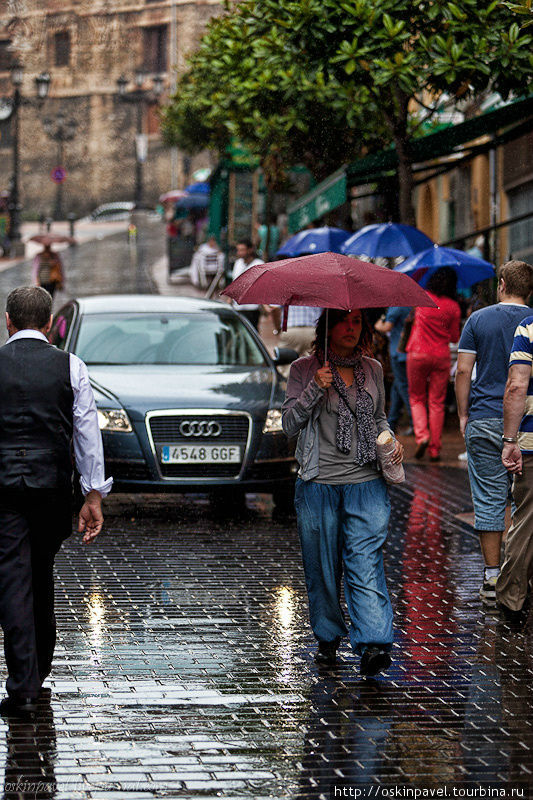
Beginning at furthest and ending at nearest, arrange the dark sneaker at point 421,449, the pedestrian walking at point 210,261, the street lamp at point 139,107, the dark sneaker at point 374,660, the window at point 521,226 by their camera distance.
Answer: the street lamp at point 139,107 → the pedestrian walking at point 210,261 → the window at point 521,226 → the dark sneaker at point 421,449 → the dark sneaker at point 374,660

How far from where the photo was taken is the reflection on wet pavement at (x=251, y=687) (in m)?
4.78

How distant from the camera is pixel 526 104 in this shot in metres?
14.7

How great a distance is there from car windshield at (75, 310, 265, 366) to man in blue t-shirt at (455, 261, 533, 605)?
3912mm

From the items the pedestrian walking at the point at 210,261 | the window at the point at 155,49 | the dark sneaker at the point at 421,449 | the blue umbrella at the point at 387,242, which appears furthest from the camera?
the window at the point at 155,49

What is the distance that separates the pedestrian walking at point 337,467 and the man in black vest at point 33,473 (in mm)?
1004

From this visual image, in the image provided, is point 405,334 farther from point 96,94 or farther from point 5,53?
point 5,53

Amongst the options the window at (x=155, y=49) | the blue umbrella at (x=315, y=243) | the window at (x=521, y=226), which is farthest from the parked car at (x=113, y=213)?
the blue umbrella at (x=315, y=243)

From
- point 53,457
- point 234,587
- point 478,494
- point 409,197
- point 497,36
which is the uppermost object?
point 497,36

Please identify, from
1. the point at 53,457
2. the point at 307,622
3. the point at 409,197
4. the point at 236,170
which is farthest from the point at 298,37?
the point at 236,170

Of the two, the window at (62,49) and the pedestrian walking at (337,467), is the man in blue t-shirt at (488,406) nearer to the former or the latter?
the pedestrian walking at (337,467)

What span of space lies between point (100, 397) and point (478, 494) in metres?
3.42

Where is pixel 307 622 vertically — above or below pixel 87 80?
below

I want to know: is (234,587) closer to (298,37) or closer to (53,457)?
(53,457)

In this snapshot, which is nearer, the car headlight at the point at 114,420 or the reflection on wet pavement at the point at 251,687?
the reflection on wet pavement at the point at 251,687
